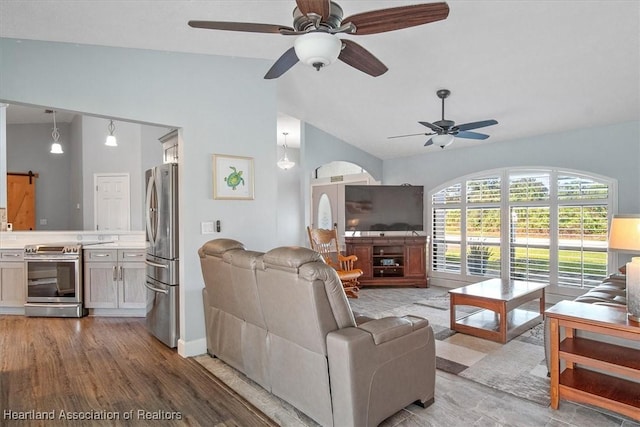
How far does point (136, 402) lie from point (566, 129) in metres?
5.94

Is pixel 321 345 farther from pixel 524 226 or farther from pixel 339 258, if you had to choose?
pixel 524 226

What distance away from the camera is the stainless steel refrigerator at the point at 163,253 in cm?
353

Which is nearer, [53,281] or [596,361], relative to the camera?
[596,361]

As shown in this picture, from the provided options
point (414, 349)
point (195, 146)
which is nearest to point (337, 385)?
point (414, 349)

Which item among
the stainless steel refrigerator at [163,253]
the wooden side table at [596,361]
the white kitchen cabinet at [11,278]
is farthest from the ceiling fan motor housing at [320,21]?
the white kitchen cabinet at [11,278]

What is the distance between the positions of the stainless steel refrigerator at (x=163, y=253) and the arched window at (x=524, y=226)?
473 centimetres

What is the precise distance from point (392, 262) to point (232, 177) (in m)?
3.70

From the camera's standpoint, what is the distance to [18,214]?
315 inches

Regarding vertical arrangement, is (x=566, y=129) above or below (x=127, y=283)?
above

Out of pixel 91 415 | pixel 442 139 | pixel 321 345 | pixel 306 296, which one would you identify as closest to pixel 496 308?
pixel 442 139

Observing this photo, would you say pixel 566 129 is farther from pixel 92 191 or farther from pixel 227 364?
pixel 92 191

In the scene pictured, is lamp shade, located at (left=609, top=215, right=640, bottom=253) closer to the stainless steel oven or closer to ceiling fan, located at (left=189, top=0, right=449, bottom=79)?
ceiling fan, located at (left=189, top=0, right=449, bottom=79)

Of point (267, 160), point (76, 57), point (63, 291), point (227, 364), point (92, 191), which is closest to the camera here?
point (76, 57)

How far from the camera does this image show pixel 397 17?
203 centimetres
